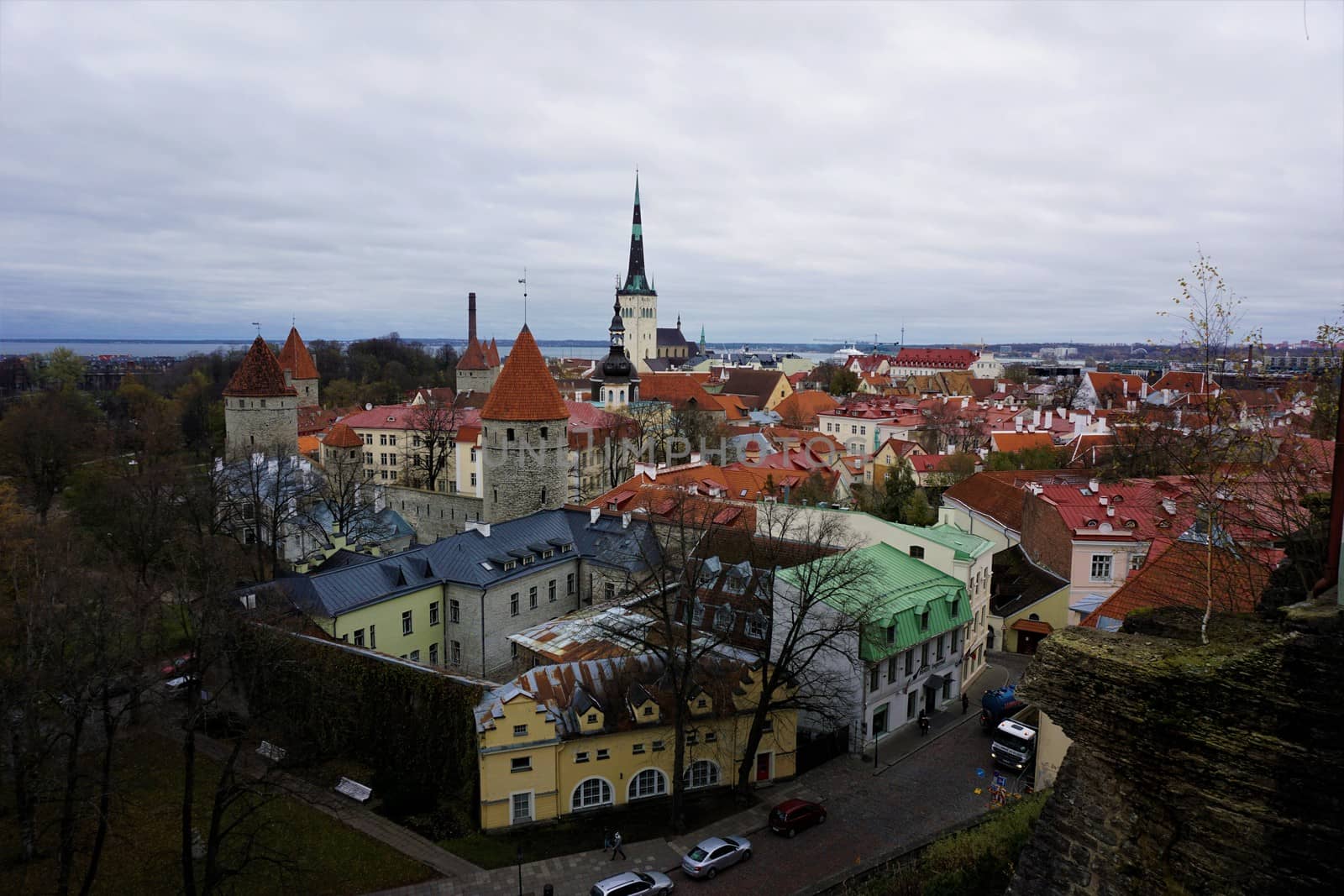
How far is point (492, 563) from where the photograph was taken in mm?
25531

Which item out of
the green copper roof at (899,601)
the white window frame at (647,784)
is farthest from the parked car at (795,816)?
the green copper roof at (899,601)

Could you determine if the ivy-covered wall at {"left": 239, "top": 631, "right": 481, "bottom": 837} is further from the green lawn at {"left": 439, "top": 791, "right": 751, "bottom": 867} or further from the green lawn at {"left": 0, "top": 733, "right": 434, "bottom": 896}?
the green lawn at {"left": 0, "top": 733, "right": 434, "bottom": 896}

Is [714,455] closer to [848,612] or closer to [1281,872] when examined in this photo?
[848,612]

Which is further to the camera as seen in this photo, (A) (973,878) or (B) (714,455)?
(B) (714,455)

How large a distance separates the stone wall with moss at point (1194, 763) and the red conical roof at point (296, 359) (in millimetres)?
60265

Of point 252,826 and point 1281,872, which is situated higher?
point 1281,872

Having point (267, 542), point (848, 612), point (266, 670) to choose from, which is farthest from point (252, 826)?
point (267, 542)

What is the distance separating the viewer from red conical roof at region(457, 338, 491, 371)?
2970 inches

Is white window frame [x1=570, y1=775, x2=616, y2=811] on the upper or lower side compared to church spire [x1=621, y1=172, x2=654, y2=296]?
lower

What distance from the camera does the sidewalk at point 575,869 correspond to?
15.0 m

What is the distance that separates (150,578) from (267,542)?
32.3 feet

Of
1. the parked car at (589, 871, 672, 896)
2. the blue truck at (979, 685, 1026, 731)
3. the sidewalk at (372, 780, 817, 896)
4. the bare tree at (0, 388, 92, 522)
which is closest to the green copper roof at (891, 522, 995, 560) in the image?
the blue truck at (979, 685, 1026, 731)

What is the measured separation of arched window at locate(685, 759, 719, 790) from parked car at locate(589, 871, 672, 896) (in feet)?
13.2

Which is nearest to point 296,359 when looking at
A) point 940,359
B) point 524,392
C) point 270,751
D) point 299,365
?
point 299,365
